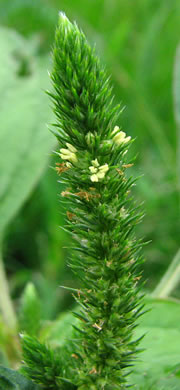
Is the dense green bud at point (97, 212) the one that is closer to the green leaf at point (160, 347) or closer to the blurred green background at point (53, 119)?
the green leaf at point (160, 347)

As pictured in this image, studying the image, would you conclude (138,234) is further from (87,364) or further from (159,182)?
(87,364)

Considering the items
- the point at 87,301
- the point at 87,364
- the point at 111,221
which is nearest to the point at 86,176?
the point at 111,221

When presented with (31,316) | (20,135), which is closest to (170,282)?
(31,316)

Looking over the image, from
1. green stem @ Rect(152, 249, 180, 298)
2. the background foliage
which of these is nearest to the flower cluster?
the background foliage

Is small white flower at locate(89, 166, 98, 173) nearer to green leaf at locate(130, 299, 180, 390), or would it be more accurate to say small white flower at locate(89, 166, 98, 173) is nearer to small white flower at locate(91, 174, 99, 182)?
small white flower at locate(91, 174, 99, 182)

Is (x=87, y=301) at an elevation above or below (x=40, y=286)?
below

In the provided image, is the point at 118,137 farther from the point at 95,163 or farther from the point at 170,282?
the point at 170,282

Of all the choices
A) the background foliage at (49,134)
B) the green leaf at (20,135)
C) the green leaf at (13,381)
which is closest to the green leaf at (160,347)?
the green leaf at (13,381)
